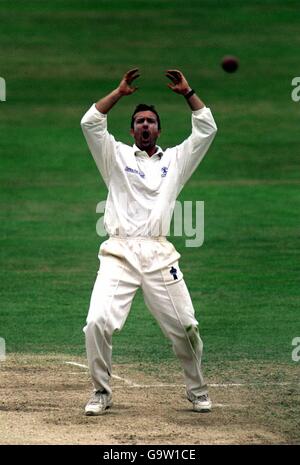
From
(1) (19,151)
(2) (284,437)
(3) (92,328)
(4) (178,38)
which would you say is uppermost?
(4) (178,38)

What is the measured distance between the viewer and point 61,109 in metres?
30.8

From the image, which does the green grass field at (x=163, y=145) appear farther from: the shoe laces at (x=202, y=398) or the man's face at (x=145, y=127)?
the man's face at (x=145, y=127)

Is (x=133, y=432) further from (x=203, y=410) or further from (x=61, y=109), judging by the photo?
(x=61, y=109)

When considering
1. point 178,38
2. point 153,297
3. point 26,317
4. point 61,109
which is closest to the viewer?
point 153,297

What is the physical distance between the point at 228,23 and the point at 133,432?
29.8 meters

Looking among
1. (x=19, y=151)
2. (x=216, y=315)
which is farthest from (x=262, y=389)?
(x=19, y=151)

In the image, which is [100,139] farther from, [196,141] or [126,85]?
[196,141]

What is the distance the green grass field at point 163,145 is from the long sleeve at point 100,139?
293 centimetres

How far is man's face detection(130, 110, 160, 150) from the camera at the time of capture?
995 centimetres

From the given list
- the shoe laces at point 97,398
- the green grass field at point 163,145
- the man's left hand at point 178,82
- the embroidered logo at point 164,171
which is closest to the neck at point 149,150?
the embroidered logo at point 164,171

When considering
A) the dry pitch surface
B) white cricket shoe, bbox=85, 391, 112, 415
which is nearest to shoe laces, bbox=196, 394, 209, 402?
the dry pitch surface

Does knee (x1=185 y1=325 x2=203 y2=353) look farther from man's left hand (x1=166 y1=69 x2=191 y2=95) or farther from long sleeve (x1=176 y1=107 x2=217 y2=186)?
man's left hand (x1=166 y1=69 x2=191 y2=95)

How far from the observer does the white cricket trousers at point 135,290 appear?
9.72m
